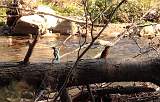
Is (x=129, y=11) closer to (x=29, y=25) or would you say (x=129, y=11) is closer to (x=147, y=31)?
(x=147, y=31)

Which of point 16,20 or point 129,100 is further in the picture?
point 16,20

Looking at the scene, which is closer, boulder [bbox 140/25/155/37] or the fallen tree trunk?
the fallen tree trunk

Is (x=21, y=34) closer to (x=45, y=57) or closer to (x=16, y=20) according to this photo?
(x=16, y=20)

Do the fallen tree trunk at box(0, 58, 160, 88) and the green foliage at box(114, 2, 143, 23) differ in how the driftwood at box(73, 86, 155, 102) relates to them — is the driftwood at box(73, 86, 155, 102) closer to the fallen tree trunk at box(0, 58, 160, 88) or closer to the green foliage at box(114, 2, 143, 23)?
the fallen tree trunk at box(0, 58, 160, 88)

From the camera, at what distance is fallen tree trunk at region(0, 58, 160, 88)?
4.64 meters

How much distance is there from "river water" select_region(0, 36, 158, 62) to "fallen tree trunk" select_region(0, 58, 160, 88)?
4918 mm

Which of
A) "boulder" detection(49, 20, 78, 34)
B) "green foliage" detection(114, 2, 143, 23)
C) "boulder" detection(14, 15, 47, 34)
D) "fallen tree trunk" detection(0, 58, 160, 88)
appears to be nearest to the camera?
"fallen tree trunk" detection(0, 58, 160, 88)

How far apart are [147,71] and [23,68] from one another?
4.26ft

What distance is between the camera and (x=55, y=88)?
A: 4699 mm

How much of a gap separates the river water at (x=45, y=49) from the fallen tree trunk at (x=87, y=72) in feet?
16.1

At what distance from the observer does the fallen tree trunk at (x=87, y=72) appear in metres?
4.64

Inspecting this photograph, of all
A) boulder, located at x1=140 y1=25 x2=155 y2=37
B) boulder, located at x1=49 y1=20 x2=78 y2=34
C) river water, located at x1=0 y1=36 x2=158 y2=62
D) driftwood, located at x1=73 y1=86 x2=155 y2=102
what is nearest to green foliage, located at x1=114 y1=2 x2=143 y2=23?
boulder, located at x1=140 y1=25 x2=155 y2=37

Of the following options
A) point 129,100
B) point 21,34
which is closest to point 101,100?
point 129,100

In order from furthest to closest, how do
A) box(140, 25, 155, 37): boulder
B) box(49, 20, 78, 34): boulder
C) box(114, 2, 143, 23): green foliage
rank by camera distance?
box(49, 20, 78, 34): boulder → box(140, 25, 155, 37): boulder → box(114, 2, 143, 23): green foliage
